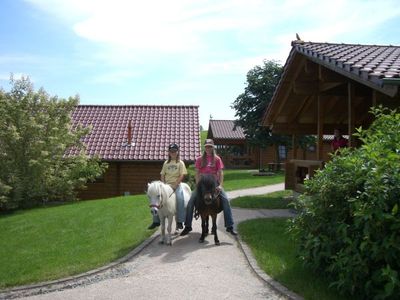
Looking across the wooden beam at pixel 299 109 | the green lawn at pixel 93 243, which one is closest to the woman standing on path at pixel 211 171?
the green lawn at pixel 93 243

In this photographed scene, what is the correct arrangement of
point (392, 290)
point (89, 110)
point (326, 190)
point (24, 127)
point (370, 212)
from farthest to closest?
point (89, 110) → point (24, 127) → point (326, 190) → point (370, 212) → point (392, 290)

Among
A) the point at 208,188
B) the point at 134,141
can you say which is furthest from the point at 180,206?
the point at 134,141

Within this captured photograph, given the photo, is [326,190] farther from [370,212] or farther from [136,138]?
[136,138]

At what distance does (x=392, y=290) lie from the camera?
437 centimetres

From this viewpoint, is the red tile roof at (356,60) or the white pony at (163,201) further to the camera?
the white pony at (163,201)

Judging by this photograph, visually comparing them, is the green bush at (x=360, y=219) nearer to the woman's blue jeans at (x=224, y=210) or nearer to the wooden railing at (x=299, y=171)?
the woman's blue jeans at (x=224, y=210)

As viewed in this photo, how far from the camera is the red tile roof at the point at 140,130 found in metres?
22.3

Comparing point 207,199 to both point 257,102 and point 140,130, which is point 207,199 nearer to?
point 140,130

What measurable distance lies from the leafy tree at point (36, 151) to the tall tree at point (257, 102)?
1621 centimetres

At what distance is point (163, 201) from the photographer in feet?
27.3

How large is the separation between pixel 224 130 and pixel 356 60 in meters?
40.0

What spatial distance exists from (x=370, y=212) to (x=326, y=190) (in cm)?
111

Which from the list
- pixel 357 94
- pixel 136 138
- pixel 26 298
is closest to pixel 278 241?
pixel 26 298

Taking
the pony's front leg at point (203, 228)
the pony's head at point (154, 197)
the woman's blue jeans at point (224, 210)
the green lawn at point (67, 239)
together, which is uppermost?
the pony's head at point (154, 197)
